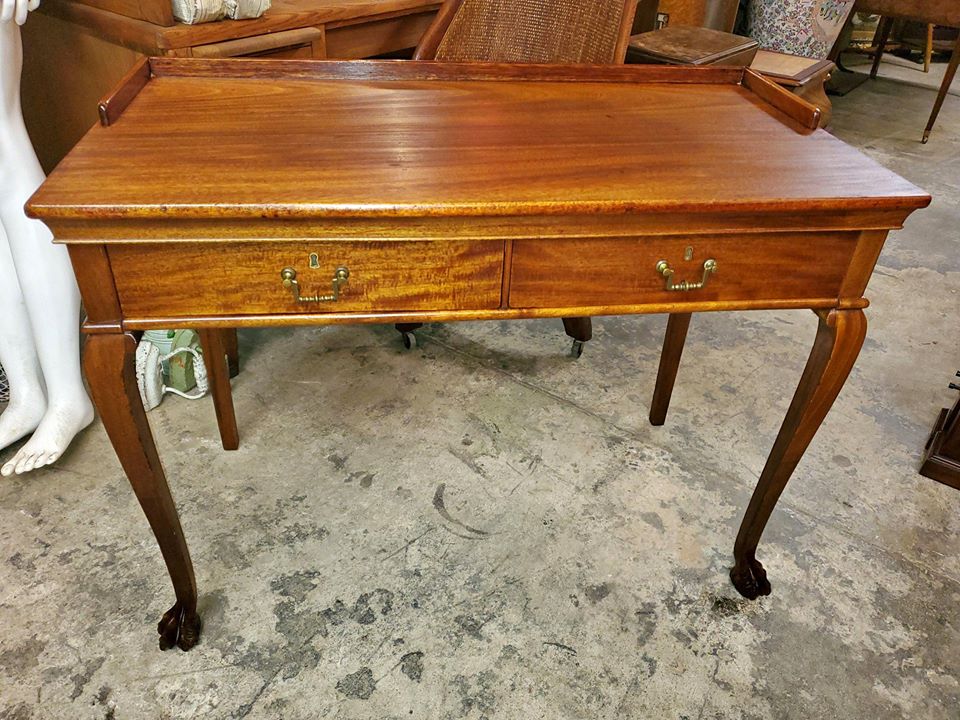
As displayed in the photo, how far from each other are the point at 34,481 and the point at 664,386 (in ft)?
4.99

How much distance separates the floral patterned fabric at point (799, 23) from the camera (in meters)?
3.83

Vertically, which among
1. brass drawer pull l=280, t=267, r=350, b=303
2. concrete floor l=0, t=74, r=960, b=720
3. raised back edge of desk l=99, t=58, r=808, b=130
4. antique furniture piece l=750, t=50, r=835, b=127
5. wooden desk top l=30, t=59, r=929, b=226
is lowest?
concrete floor l=0, t=74, r=960, b=720

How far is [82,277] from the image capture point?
3.18ft

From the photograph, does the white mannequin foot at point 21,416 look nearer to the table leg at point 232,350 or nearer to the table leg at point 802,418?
the table leg at point 232,350

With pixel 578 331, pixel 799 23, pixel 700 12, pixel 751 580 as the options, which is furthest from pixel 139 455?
pixel 799 23

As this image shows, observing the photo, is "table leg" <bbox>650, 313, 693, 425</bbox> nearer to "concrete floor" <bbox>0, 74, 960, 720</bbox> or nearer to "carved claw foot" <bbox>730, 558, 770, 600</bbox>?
"concrete floor" <bbox>0, 74, 960, 720</bbox>

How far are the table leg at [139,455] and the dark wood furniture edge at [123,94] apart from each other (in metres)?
0.37

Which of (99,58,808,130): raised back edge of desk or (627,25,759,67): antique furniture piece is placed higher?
(99,58,808,130): raised back edge of desk

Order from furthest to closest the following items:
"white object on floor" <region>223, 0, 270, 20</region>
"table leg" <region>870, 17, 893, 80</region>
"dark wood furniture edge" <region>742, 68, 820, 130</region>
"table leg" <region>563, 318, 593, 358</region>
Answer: "table leg" <region>870, 17, 893, 80</region> → "table leg" <region>563, 318, 593, 358</region> → "white object on floor" <region>223, 0, 270, 20</region> → "dark wood furniture edge" <region>742, 68, 820, 130</region>

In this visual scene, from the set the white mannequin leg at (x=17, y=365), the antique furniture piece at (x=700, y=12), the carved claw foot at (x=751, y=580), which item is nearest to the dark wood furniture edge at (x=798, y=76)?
the antique furniture piece at (x=700, y=12)

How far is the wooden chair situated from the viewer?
1.80 m

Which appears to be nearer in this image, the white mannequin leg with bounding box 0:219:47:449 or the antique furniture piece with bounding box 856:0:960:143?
the white mannequin leg with bounding box 0:219:47:449

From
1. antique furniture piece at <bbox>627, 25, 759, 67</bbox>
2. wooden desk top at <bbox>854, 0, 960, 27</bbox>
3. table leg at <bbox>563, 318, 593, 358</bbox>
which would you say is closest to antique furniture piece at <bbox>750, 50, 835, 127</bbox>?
antique furniture piece at <bbox>627, 25, 759, 67</bbox>

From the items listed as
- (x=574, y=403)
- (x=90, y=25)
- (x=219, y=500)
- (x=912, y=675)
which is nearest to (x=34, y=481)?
(x=219, y=500)
